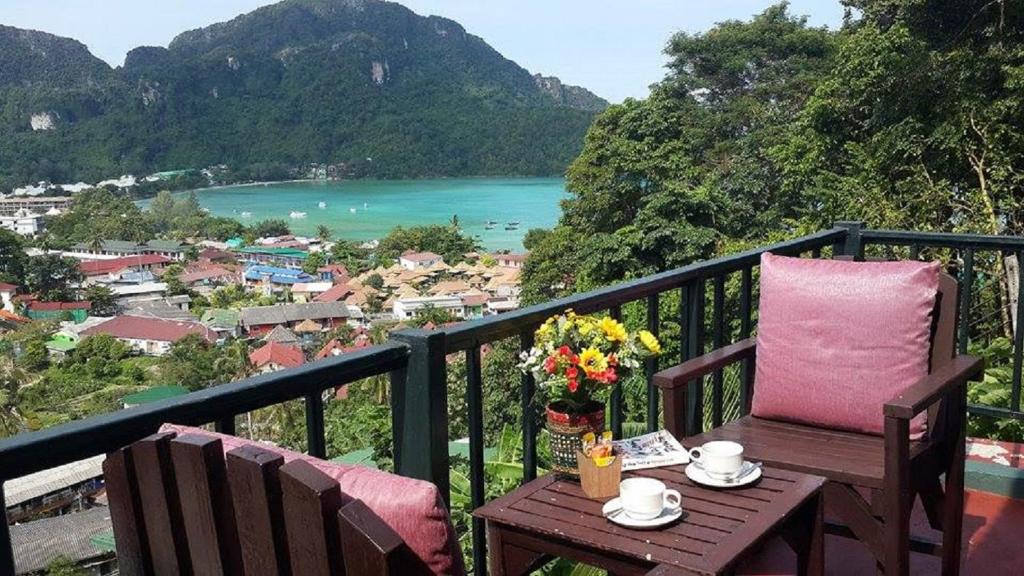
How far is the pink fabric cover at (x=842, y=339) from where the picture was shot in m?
2.29

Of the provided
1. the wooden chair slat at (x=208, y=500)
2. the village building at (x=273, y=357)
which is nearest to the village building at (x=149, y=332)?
the village building at (x=273, y=357)

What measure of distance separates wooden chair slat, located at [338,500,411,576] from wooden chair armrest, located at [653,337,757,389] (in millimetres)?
1317

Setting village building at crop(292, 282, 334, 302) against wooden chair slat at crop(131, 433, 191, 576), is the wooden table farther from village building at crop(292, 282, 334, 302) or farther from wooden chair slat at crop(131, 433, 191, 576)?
village building at crop(292, 282, 334, 302)

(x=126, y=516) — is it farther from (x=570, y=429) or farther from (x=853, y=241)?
(x=853, y=241)

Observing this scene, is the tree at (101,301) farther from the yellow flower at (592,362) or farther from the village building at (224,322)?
the yellow flower at (592,362)

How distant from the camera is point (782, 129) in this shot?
68.9 feet

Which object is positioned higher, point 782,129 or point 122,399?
point 782,129

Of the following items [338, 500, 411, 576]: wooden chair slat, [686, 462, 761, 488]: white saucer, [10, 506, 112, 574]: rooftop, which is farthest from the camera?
[10, 506, 112, 574]: rooftop

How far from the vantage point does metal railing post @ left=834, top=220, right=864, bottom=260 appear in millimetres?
3527

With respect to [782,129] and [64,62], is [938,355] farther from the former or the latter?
[64,62]

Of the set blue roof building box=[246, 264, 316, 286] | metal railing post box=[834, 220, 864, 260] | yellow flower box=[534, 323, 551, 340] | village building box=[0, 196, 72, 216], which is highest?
yellow flower box=[534, 323, 551, 340]

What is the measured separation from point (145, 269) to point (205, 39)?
218 feet

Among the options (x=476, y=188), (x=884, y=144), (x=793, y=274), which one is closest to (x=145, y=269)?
(x=476, y=188)

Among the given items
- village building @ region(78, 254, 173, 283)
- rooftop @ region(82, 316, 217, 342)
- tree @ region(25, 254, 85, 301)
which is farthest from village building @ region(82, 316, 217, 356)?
village building @ region(78, 254, 173, 283)
